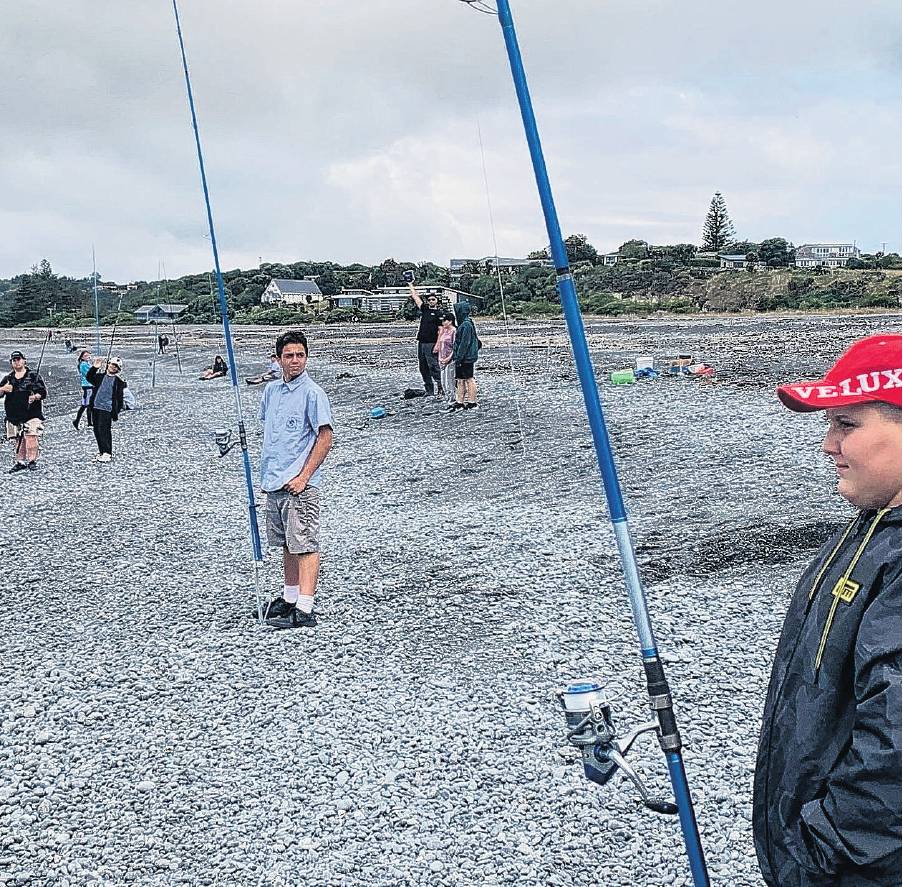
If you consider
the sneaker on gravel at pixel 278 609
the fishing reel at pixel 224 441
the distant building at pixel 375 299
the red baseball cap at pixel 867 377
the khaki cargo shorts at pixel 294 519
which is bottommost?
the sneaker on gravel at pixel 278 609

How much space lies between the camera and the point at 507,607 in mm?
8461

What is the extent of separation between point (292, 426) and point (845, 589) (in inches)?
211

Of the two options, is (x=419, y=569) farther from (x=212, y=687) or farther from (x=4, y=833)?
(x=4, y=833)

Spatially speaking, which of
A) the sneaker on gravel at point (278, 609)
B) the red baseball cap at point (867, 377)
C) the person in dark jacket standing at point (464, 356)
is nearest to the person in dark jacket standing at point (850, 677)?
the red baseball cap at point (867, 377)

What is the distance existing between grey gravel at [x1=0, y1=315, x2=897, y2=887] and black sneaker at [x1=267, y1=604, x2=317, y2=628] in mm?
141

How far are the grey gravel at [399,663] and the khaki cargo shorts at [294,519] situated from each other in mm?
834

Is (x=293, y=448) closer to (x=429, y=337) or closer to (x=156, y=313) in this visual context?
(x=429, y=337)

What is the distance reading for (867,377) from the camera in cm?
237

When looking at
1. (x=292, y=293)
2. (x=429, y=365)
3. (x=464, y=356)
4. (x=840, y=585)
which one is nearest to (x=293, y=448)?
(x=840, y=585)

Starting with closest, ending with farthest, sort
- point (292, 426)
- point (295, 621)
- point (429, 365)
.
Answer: point (292, 426) < point (295, 621) < point (429, 365)

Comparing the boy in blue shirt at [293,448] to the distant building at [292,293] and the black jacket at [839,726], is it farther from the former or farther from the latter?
the distant building at [292,293]

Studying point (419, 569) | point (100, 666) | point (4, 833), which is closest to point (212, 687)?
point (100, 666)

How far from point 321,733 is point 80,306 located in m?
93.5

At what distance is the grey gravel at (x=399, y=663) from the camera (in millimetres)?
4945
